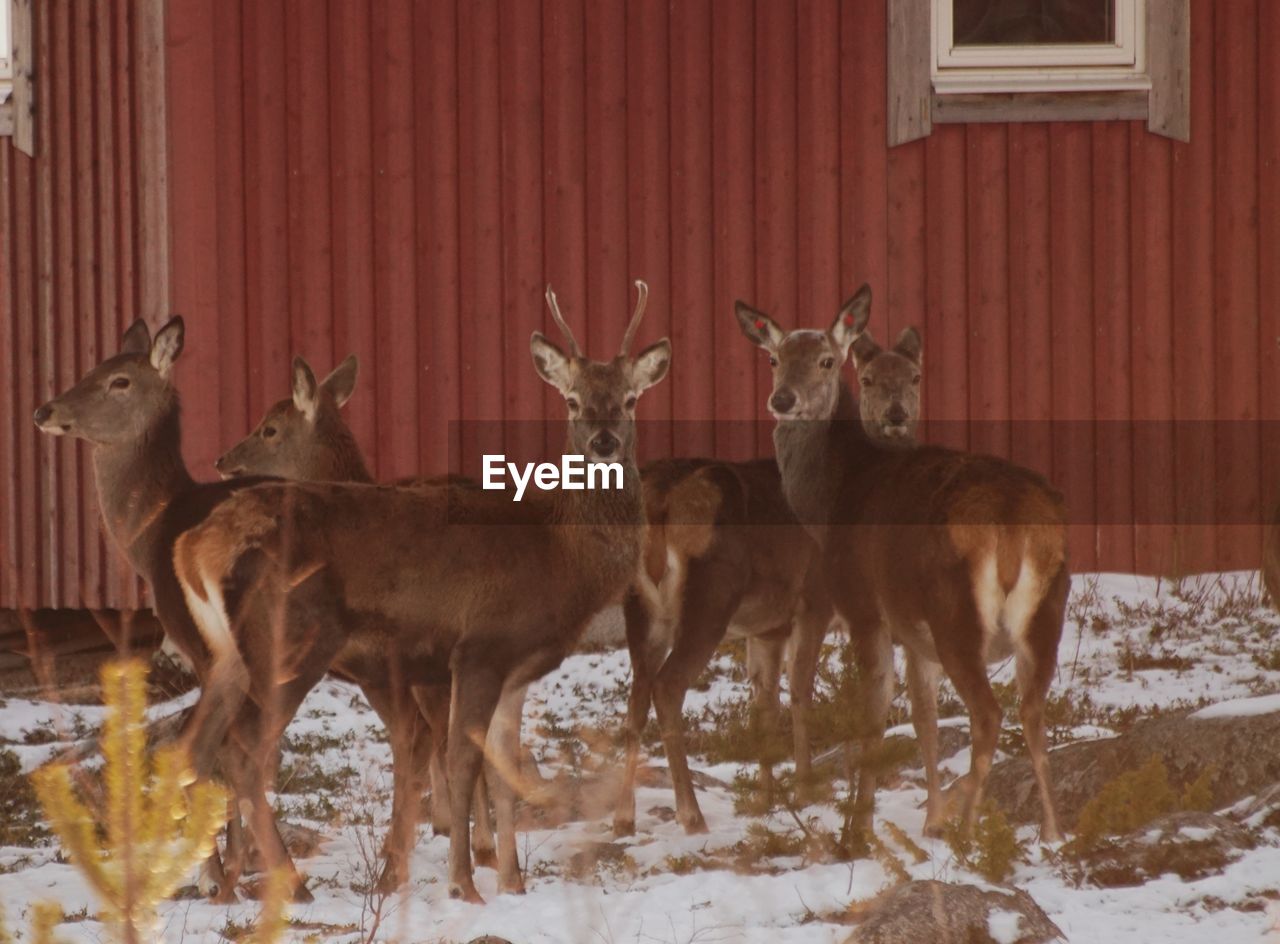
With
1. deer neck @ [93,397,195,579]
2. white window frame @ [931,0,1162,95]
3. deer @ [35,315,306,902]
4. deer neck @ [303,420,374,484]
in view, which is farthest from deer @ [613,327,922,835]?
white window frame @ [931,0,1162,95]

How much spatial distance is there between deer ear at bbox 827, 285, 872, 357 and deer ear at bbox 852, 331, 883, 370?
0.47 metres

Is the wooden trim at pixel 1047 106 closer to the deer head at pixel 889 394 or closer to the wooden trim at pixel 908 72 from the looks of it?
the wooden trim at pixel 908 72

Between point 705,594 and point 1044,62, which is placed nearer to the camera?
point 705,594

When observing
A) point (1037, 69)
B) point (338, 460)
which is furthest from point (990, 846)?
point (1037, 69)

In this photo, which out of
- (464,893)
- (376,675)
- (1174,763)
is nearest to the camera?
(464,893)

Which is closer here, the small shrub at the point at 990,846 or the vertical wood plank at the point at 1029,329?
the small shrub at the point at 990,846

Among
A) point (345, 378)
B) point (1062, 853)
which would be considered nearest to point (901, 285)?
point (345, 378)

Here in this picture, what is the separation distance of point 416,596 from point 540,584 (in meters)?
0.47

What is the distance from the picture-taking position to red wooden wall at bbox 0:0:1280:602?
456 inches

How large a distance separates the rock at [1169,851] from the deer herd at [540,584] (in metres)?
0.48

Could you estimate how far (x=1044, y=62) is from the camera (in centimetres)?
1147

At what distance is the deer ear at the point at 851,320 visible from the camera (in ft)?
28.2

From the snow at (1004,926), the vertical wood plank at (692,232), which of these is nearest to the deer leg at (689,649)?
the snow at (1004,926)

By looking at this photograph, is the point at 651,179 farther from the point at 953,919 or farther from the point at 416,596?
the point at 953,919
